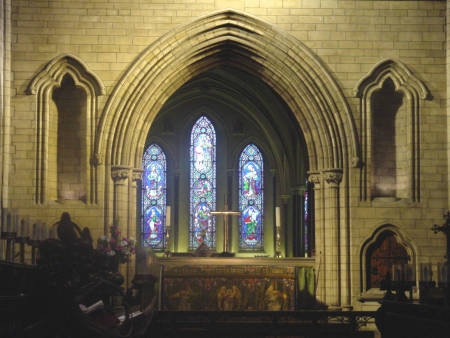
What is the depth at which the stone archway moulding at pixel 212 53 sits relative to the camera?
52.7 feet

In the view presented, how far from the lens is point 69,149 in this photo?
644 inches

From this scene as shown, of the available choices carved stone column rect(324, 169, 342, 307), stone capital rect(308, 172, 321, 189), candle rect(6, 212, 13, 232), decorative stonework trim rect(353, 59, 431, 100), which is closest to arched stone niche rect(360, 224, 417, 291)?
carved stone column rect(324, 169, 342, 307)

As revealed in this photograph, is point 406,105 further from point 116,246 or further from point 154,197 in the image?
point 154,197

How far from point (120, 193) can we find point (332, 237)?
13.6ft

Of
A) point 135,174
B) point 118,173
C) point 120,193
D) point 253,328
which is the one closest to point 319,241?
point 253,328

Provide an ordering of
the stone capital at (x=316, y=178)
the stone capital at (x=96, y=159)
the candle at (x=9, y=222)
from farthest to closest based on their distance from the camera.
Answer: the stone capital at (x=316, y=178) < the stone capital at (x=96, y=159) < the candle at (x=9, y=222)

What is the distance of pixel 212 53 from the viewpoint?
16.8 m

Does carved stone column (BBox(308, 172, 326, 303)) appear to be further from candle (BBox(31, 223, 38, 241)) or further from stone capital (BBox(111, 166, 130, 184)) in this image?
candle (BBox(31, 223, 38, 241))

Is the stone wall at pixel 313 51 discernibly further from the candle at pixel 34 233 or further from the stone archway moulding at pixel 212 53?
the candle at pixel 34 233

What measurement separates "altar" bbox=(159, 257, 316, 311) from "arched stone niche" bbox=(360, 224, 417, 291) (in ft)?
4.40

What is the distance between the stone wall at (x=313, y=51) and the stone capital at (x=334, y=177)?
0.22m

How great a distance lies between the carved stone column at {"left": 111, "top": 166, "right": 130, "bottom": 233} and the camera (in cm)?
1594

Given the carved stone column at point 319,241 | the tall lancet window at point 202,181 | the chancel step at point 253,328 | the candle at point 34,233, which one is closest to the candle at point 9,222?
the candle at point 34,233

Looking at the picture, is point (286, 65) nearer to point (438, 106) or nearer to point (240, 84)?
point (438, 106)
